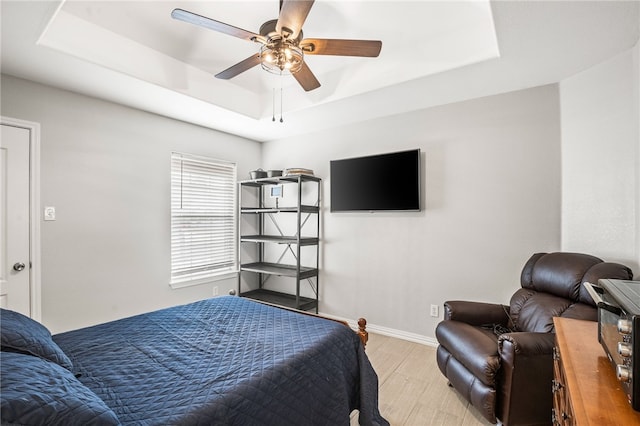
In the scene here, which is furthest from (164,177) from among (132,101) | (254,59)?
(254,59)

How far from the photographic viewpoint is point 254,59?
1992 millimetres

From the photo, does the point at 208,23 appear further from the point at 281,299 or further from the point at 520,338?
the point at 281,299

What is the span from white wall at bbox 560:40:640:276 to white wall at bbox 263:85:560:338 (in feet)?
0.38

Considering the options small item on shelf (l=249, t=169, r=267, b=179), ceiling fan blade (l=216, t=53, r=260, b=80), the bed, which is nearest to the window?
small item on shelf (l=249, t=169, r=267, b=179)

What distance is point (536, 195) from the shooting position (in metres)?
2.67

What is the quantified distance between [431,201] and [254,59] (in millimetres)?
2229

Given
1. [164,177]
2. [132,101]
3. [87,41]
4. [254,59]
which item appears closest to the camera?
[254,59]

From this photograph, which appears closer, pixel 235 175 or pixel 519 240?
pixel 519 240

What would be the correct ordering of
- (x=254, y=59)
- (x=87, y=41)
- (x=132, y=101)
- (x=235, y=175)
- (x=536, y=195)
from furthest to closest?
(x=235, y=175)
(x=132, y=101)
(x=536, y=195)
(x=87, y=41)
(x=254, y=59)

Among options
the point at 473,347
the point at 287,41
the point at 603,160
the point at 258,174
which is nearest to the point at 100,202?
the point at 258,174

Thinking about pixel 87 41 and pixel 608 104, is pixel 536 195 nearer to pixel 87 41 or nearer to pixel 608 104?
pixel 608 104

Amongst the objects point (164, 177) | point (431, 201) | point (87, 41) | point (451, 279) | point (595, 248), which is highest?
point (87, 41)

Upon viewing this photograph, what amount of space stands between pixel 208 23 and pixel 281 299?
3.42 metres

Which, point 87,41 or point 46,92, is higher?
point 87,41
